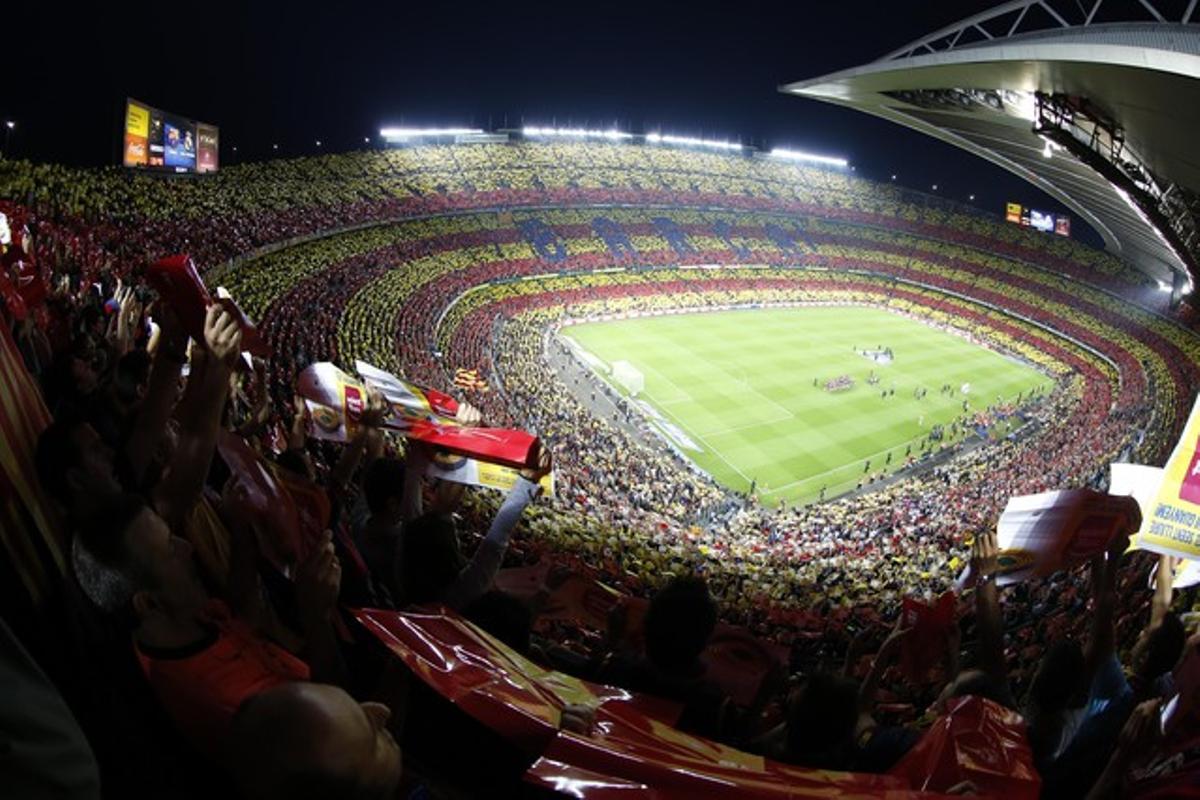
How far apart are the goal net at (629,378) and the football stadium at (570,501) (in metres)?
0.24

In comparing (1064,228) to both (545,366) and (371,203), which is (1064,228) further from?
(371,203)

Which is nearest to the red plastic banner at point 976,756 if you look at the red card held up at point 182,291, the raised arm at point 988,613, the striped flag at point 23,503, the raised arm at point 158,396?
the raised arm at point 988,613

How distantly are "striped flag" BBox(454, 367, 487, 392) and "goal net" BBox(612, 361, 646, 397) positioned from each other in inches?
293

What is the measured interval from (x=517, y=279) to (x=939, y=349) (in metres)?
27.6

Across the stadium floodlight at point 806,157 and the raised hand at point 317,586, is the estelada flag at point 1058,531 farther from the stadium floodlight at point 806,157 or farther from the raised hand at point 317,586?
the stadium floodlight at point 806,157

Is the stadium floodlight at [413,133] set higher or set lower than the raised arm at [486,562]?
higher

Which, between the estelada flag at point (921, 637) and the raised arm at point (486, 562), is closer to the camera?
the raised arm at point (486, 562)

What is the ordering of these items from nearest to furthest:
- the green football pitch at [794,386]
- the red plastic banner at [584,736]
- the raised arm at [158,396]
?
the red plastic banner at [584,736] → the raised arm at [158,396] → the green football pitch at [794,386]

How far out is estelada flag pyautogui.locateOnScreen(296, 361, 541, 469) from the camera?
5820 mm

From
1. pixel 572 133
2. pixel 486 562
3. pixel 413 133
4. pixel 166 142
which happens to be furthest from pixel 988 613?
pixel 572 133

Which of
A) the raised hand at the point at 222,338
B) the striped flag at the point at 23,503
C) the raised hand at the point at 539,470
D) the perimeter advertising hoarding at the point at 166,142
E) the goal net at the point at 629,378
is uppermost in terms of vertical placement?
the perimeter advertising hoarding at the point at 166,142

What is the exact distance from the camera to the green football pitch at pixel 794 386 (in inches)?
1013

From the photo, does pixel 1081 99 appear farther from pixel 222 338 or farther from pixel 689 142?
pixel 689 142

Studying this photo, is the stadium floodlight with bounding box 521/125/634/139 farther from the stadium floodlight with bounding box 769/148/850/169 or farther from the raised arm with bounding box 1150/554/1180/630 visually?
the raised arm with bounding box 1150/554/1180/630
